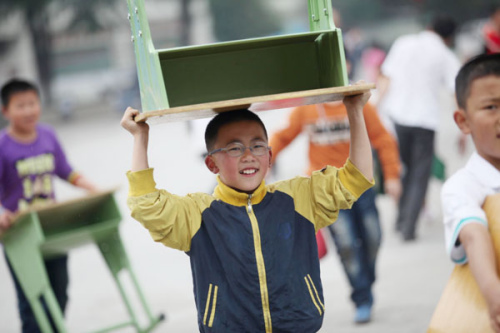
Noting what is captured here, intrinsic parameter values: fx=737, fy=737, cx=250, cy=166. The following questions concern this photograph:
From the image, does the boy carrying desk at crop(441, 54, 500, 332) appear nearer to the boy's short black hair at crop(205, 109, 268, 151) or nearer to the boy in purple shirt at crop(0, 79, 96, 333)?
the boy's short black hair at crop(205, 109, 268, 151)

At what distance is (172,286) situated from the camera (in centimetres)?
672

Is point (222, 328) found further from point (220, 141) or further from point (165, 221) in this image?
point (220, 141)

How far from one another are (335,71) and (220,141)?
52 cm

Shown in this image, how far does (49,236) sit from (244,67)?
7.60ft

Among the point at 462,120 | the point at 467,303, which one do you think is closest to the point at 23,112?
the point at 462,120

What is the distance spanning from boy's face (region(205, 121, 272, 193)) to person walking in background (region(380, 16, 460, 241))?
476 cm

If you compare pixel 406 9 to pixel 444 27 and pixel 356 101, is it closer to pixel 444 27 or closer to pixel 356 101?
pixel 444 27

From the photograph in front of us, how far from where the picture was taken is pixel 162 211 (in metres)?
2.69

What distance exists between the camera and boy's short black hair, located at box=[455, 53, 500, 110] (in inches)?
108

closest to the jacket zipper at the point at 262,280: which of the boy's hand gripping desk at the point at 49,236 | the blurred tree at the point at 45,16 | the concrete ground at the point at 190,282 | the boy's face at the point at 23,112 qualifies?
the boy's hand gripping desk at the point at 49,236

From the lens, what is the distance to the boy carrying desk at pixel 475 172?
2.48 m

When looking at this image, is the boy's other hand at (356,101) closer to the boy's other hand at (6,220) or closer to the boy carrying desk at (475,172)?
the boy carrying desk at (475,172)

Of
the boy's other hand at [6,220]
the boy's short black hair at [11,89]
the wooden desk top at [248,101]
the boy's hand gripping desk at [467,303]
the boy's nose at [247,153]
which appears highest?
the boy's short black hair at [11,89]

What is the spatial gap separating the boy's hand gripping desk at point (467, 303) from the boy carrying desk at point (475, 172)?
0.03m
